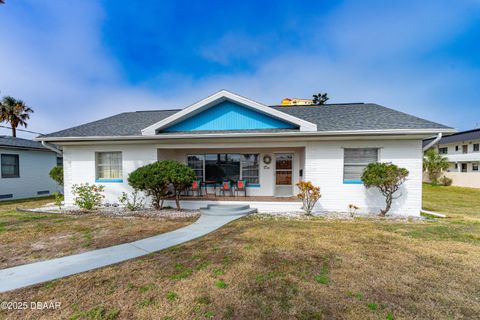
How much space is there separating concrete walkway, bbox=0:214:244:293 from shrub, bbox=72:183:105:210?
16.6ft

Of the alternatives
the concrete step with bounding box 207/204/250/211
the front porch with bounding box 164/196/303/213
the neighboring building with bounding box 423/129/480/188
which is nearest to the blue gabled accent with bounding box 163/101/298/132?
the front porch with bounding box 164/196/303/213

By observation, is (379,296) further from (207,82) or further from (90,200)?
(207,82)

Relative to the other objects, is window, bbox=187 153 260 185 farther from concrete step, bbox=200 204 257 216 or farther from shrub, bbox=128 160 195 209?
shrub, bbox=128 160 195 209

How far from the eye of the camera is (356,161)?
8516mm

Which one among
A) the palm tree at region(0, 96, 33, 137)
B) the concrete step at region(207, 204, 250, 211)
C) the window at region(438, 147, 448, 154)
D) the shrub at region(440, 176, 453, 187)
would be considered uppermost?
the palm tree at region(0, 96, 33, 137)

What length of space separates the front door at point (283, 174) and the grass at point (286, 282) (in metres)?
5.42

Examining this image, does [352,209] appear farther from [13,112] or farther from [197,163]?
[13,112]

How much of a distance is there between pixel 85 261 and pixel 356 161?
29.9ft

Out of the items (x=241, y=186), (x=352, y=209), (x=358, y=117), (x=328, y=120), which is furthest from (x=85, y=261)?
(x=358, y=117)

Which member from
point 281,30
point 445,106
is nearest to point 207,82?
point 281,30

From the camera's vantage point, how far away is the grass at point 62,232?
4.63 m

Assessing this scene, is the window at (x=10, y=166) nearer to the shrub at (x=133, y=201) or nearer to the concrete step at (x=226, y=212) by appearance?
the shrub at (x=133, y=201)

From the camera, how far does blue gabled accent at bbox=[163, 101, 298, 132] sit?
9086 mm

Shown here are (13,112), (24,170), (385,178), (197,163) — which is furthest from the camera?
(13,112)
